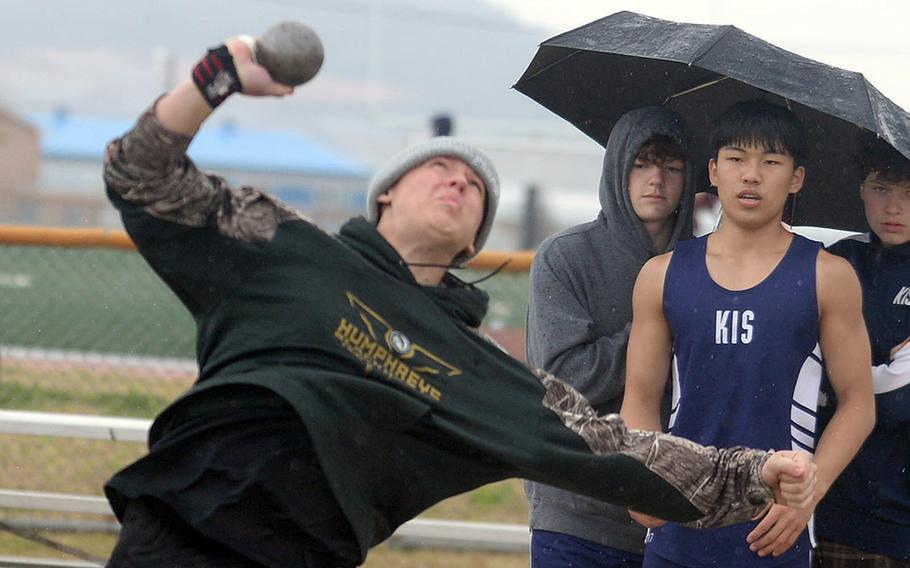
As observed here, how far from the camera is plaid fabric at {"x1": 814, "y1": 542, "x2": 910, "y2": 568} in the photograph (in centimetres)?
376

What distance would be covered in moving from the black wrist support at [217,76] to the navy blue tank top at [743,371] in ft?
5.05

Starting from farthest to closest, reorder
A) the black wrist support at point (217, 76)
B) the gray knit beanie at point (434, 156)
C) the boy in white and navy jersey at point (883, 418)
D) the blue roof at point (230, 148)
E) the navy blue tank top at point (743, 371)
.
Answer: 1. the blue roof at point (230, 148)
2. the boy in white and navy jersey at point (883, 418)
3. the navy blue tank top at point (743, 371)
4. the gray knit beanie at point (434, 156)
5. the black wrist support at point (217, 76)

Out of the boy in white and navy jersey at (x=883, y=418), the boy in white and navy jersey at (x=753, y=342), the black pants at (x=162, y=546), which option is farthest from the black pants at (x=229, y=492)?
the boy in white and navy jersey at (x=883, y=418)

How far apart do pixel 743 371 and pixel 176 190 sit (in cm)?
162

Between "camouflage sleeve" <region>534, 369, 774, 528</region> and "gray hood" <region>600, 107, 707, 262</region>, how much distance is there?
2.85ft

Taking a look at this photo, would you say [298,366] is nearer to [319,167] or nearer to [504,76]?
[319,167]

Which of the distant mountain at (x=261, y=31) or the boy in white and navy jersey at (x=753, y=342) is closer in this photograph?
the boy in white and navy jersey at (x=753, y=342)

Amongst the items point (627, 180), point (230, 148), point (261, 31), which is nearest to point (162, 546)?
point (627, 180)

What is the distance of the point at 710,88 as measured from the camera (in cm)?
415

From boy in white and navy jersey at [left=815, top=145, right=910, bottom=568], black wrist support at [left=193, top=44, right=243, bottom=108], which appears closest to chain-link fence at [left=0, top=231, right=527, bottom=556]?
boy in white and navy jersey at [left=815, top=145, right=910, bottom=568]

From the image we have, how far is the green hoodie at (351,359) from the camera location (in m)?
2.60

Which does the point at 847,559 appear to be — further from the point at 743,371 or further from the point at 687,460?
the point at 687,460

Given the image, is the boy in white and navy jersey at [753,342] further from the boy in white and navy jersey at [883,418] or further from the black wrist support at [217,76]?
the black wrist support at [217,76]

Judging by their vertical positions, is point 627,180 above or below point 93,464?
above
